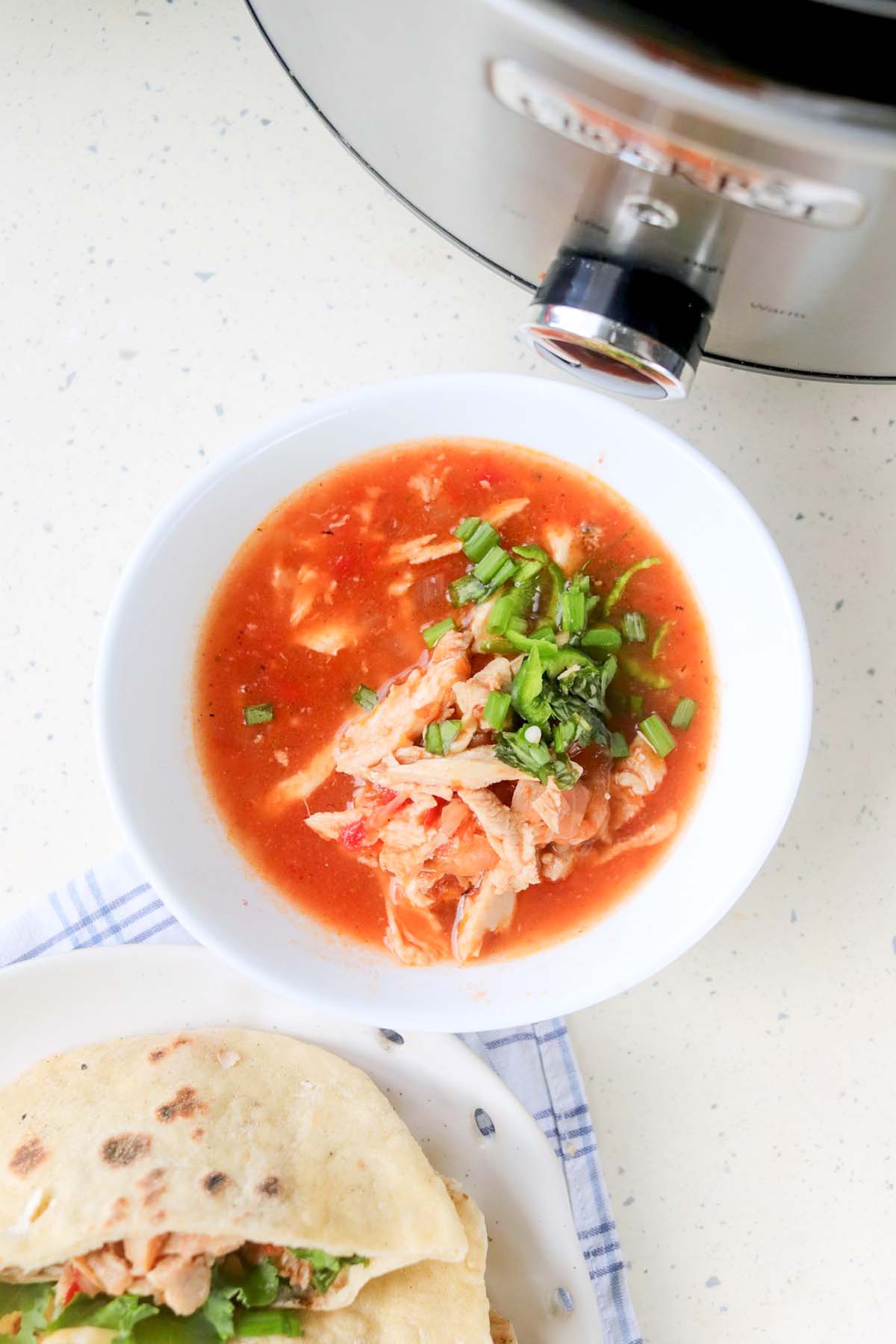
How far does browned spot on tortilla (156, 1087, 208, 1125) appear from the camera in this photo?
1.93 m

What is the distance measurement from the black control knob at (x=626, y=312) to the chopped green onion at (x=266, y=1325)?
162 centimetres

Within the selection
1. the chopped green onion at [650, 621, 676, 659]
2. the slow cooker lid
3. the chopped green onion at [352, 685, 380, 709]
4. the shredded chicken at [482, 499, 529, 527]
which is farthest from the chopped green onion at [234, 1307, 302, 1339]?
the slow cooker lid

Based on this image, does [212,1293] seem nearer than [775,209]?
No

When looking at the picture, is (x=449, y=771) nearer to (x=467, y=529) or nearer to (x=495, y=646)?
(x=495, y=646)

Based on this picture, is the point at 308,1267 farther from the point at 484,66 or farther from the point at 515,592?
the point at 484,66

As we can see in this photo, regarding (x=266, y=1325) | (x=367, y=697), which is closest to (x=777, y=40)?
(x=367, y=697)

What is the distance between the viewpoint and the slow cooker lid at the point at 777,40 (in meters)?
0.94

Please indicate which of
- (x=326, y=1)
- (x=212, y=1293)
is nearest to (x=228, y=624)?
(x=326, y=1)

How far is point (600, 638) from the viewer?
6.01ft

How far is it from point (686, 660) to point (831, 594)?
37 cm

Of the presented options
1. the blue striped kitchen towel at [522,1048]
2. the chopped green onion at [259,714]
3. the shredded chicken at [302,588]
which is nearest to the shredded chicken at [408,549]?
the shredded chicken at [302,588]

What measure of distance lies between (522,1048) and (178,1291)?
27.0 inches

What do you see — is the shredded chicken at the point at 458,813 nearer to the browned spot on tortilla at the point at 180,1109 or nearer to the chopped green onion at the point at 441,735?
the chopped green onion at the point at 441,735

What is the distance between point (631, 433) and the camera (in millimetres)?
1742
